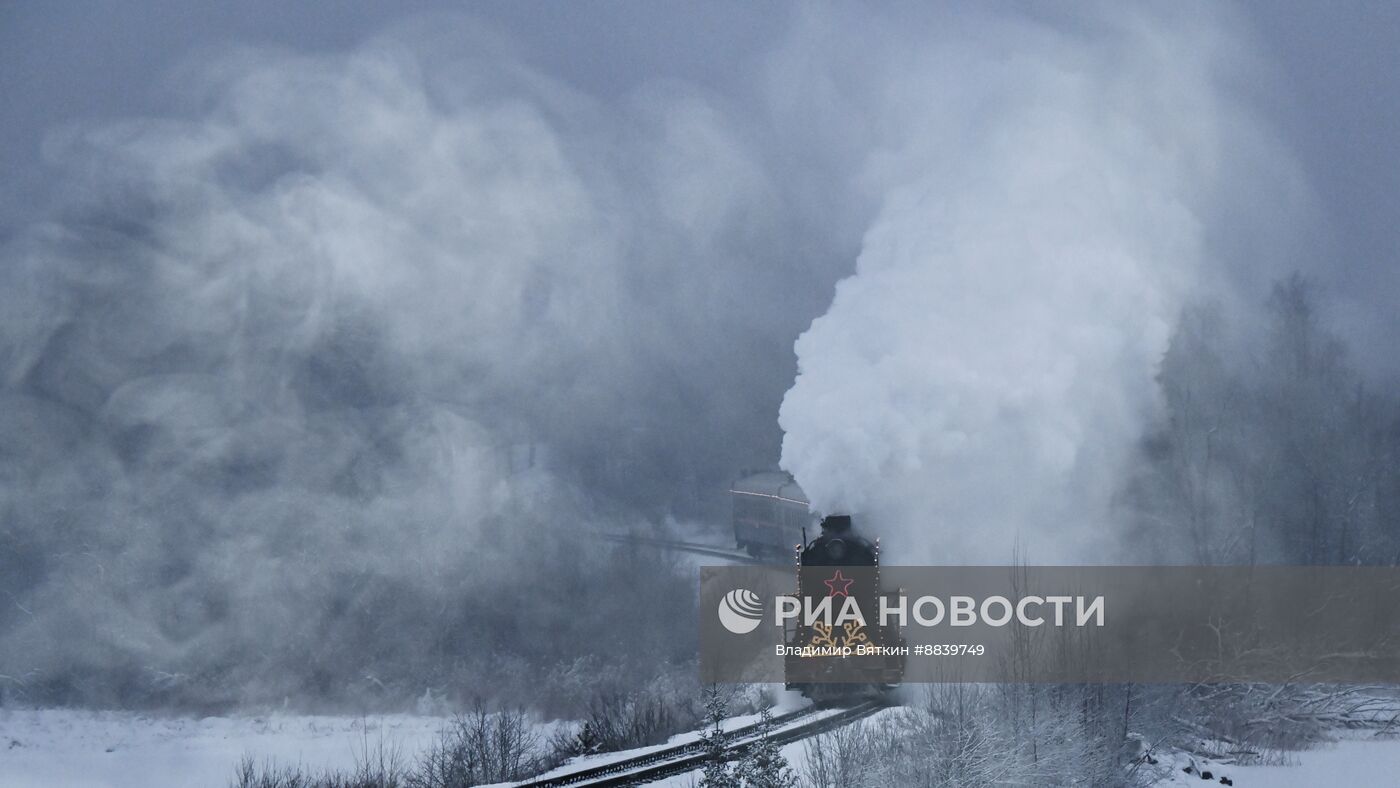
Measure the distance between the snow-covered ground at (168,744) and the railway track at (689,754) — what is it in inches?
357

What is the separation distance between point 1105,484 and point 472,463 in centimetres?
2761

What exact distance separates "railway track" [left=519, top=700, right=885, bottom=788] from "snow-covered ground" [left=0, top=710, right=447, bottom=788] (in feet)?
29.7

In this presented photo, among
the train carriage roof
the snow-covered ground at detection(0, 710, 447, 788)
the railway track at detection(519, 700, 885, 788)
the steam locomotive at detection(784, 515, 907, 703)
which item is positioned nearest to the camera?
the railway track at detection(519, 700, 885, 788)

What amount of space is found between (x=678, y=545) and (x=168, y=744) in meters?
26.0

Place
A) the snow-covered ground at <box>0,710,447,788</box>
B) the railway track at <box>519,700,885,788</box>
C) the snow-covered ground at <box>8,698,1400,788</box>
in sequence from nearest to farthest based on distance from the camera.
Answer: the railway track at <box>519,700,885,788</box> → the snow-covered ground at <box>8,698,1400,788</box> → the snow-covered ground at <box>0,710,447,788</box>

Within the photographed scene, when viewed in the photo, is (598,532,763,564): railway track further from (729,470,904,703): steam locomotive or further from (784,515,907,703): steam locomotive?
(784,515,907,703): steam locomotive

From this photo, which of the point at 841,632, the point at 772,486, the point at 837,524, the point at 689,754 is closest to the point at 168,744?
the point at 689,754

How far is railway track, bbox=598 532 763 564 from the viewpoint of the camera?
164 ft

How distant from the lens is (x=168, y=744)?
107 feet

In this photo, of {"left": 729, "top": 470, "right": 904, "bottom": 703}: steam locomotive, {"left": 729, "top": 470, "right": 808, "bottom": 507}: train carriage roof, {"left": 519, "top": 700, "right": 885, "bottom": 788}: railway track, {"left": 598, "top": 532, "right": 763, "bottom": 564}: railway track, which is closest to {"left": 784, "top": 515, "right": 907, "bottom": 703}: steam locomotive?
{"left": 729, "top": 470, "right": 904, "bottom": 703}: steam locomotive

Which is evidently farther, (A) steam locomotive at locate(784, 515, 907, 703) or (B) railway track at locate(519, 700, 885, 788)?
(A) steam locomotive at locate(784, 515, 907, 703)

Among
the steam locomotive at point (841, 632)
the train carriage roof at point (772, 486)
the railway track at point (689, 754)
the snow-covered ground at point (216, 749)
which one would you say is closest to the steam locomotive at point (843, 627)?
the steam locomotive at point (841, 632)

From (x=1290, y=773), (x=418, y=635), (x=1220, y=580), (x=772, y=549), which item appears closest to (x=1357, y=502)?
(x=1220, y=580)

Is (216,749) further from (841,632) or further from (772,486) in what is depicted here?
(772,486)
